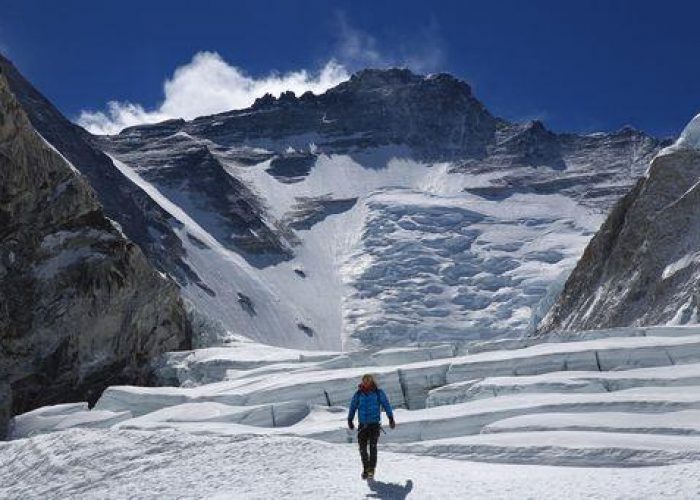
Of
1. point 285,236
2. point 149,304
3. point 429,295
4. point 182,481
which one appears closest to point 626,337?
point 182,481

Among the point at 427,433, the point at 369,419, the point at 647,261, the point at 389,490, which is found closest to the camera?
the point at 389,490

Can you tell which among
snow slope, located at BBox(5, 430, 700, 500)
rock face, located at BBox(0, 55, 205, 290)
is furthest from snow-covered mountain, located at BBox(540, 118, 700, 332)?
rock face, located at BBox(0, 55, 205, 290)

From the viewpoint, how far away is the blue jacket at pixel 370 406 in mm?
16359

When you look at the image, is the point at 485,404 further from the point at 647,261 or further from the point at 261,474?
the point at 647,261

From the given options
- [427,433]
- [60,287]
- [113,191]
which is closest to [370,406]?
→ [427,433]

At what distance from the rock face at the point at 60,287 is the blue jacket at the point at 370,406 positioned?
23.0m

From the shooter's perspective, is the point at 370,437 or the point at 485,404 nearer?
the point at 370,437

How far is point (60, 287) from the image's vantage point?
39.0 meters

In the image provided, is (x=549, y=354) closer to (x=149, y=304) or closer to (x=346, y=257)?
(x=149, y=304)

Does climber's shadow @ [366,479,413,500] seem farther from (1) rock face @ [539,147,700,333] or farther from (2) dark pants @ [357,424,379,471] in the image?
(1) rock face @ [539,147,700,333]

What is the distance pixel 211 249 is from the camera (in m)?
170

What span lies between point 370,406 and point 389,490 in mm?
1545

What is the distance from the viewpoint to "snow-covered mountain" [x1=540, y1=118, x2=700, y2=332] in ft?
121

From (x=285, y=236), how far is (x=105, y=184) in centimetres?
4307
